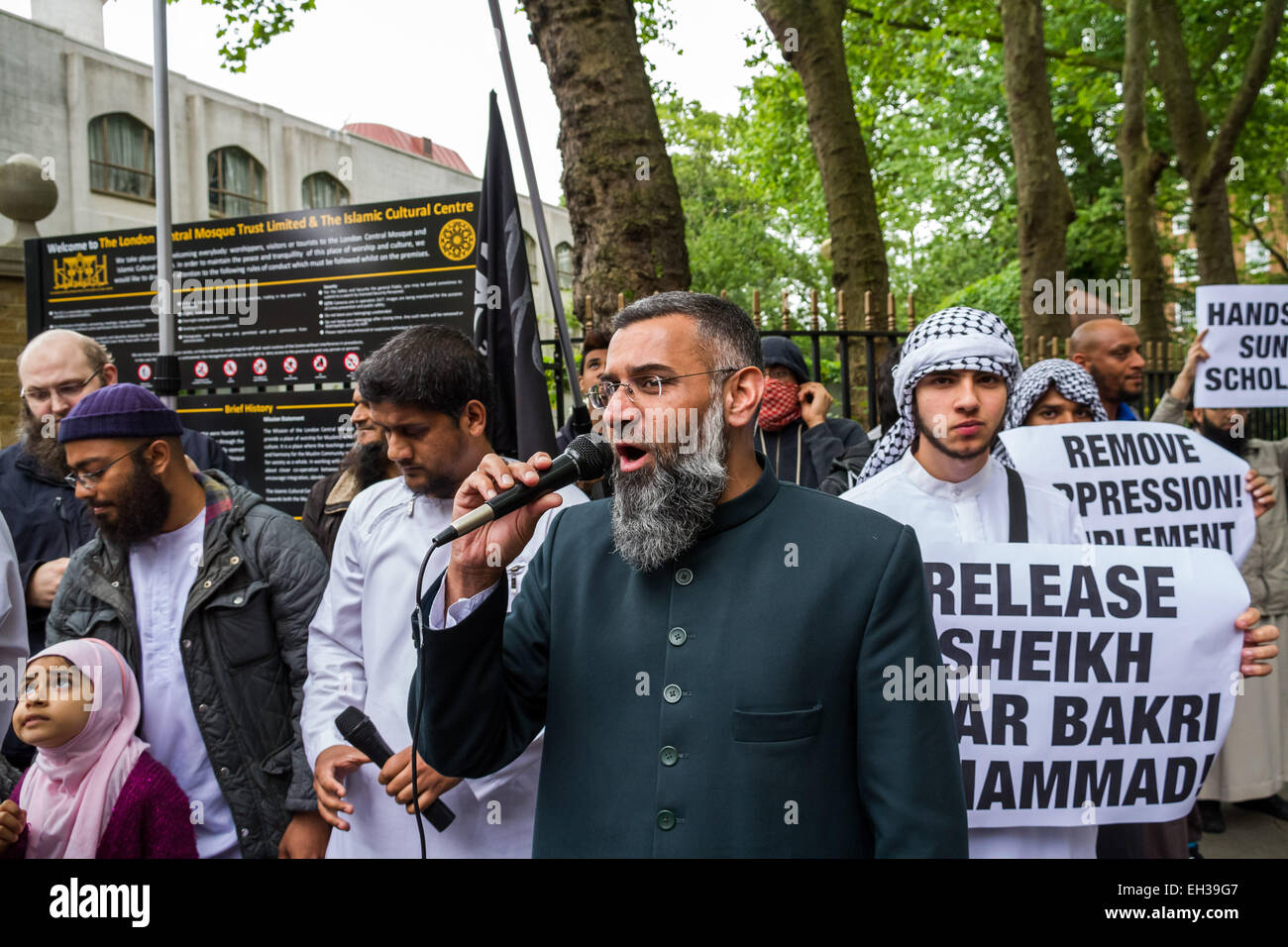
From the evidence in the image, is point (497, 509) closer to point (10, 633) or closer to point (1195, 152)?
point (10, 633)

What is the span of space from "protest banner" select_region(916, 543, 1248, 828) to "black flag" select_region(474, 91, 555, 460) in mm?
1652

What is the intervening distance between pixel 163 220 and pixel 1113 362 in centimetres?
491

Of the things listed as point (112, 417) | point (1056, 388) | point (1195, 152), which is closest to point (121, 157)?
point (1195, 152)

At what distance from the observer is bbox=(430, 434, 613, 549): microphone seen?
6.63 feet

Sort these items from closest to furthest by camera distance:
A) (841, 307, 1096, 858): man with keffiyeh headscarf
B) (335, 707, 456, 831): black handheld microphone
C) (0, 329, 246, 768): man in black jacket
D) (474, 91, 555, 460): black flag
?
(335, 707, 456, 831): black handheld microphone < (841, 307, 1096, 858): man with keffiyeh headscarf < (474, 91, 555, 460): black flag < (0, 329, 246, 768): man in black jacket

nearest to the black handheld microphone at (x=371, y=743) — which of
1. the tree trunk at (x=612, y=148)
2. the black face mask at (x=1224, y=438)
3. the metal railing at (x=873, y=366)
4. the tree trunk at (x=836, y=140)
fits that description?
the tree trunk at (x=612, y=148)

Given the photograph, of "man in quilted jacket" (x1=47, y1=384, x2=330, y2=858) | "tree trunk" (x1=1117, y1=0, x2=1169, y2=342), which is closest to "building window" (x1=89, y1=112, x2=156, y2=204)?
"tree trunk" (x1=1117, y1=0, x2=1169, y2=342)

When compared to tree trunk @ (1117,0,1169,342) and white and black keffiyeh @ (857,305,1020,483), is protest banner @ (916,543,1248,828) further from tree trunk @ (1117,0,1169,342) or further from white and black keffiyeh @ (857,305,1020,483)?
tree trunk @ (1117,0,1169,342)

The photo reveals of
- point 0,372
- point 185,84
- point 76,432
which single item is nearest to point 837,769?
point 76,432

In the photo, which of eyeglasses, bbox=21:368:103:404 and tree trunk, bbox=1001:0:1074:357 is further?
tree trunk, bbox=1001:0:1074:357

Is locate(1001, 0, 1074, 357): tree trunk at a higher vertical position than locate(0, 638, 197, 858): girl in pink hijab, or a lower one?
higher

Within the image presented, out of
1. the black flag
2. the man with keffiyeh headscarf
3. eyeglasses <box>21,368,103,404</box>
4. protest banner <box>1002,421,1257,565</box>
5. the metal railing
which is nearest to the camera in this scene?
the man with keffiyeh headscarf

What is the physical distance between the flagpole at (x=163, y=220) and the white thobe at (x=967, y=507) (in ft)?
12.7

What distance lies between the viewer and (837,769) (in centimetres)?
203
